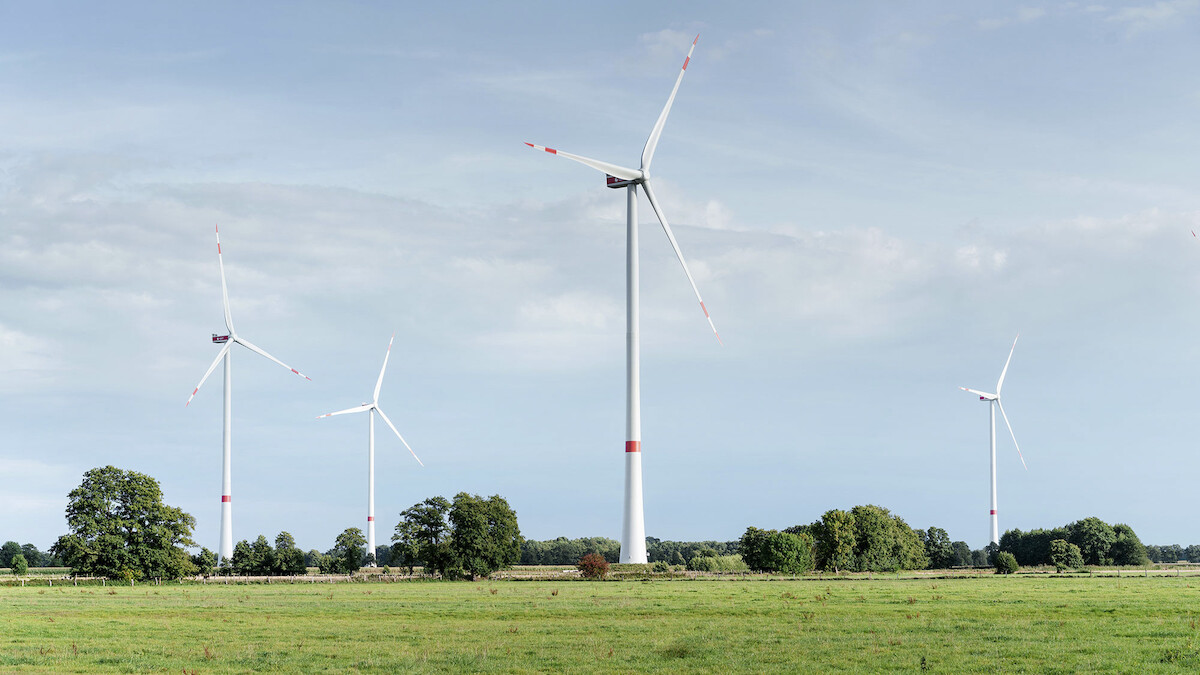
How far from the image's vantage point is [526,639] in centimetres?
4238

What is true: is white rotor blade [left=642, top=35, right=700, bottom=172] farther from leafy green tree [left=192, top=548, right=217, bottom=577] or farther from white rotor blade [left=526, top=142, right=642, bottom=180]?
leafy green tree [left=192, top=548, right=217, bottom=577]

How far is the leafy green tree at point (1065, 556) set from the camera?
492ft

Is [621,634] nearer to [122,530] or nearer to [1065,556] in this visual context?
[122,530]

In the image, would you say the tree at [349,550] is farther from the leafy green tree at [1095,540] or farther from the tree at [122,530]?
the leafy green tree at [1095,540]

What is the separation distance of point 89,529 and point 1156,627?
100 metres

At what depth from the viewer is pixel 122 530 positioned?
10856 centimetres

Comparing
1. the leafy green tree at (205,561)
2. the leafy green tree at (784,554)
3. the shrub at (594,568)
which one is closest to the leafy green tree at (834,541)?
the leafy green tree at (784,554)

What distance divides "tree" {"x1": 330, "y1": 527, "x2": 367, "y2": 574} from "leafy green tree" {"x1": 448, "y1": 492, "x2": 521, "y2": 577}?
3092 cm

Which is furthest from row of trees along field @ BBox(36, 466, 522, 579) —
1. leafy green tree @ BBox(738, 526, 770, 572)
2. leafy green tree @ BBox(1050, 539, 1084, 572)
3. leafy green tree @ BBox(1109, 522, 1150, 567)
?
leafy green tree @ BBox(1109, 522, 1150, 567)

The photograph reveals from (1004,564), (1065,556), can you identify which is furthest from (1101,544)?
(1004,564)

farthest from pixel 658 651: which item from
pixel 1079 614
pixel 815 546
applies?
pixel 815 546

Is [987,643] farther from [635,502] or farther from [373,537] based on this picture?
[373,537]

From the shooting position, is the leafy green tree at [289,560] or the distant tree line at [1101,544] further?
the distant tree line at [1101,544]

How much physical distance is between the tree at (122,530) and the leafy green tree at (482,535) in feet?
97.1
